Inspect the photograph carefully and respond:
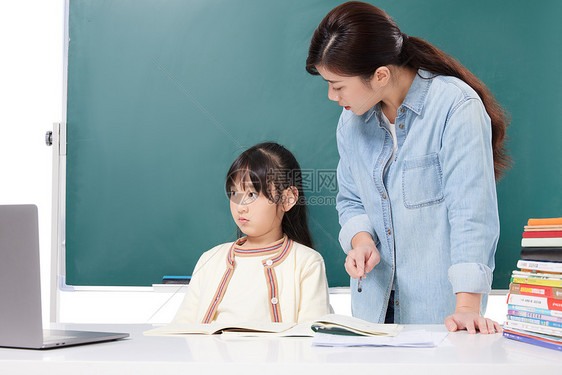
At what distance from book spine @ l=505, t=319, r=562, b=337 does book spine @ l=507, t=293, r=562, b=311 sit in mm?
42

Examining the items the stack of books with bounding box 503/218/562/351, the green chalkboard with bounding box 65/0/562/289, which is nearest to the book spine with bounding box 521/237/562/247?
the stack of books with bounding box 503/218/562/351

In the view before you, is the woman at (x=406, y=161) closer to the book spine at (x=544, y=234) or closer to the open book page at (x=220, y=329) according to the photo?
the book spine at (x=544, y=234)

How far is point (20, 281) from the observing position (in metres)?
0.79

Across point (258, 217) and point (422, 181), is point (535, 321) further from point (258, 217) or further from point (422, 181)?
point (258, 217)

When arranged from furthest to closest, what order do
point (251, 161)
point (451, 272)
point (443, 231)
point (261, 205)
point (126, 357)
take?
1. point (251, 161)
2. point (261, 205)
3. point (443, 231)
4. point (451, 272)
5. point (126, 357)

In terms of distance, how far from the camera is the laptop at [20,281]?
2.55 ft

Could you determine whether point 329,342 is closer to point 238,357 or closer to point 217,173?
point 238,357

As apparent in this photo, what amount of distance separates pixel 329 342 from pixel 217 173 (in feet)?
3.72

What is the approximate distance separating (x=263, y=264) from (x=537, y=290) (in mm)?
742

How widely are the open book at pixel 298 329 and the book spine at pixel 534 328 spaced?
7.6 inches

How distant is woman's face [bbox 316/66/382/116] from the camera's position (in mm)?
1365

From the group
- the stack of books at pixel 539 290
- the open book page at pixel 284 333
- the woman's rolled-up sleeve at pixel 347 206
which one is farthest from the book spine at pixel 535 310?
the woman's rolled-up sleeve at pixel 347 206

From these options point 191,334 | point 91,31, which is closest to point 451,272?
point 191,334

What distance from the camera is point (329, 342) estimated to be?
0.83m
